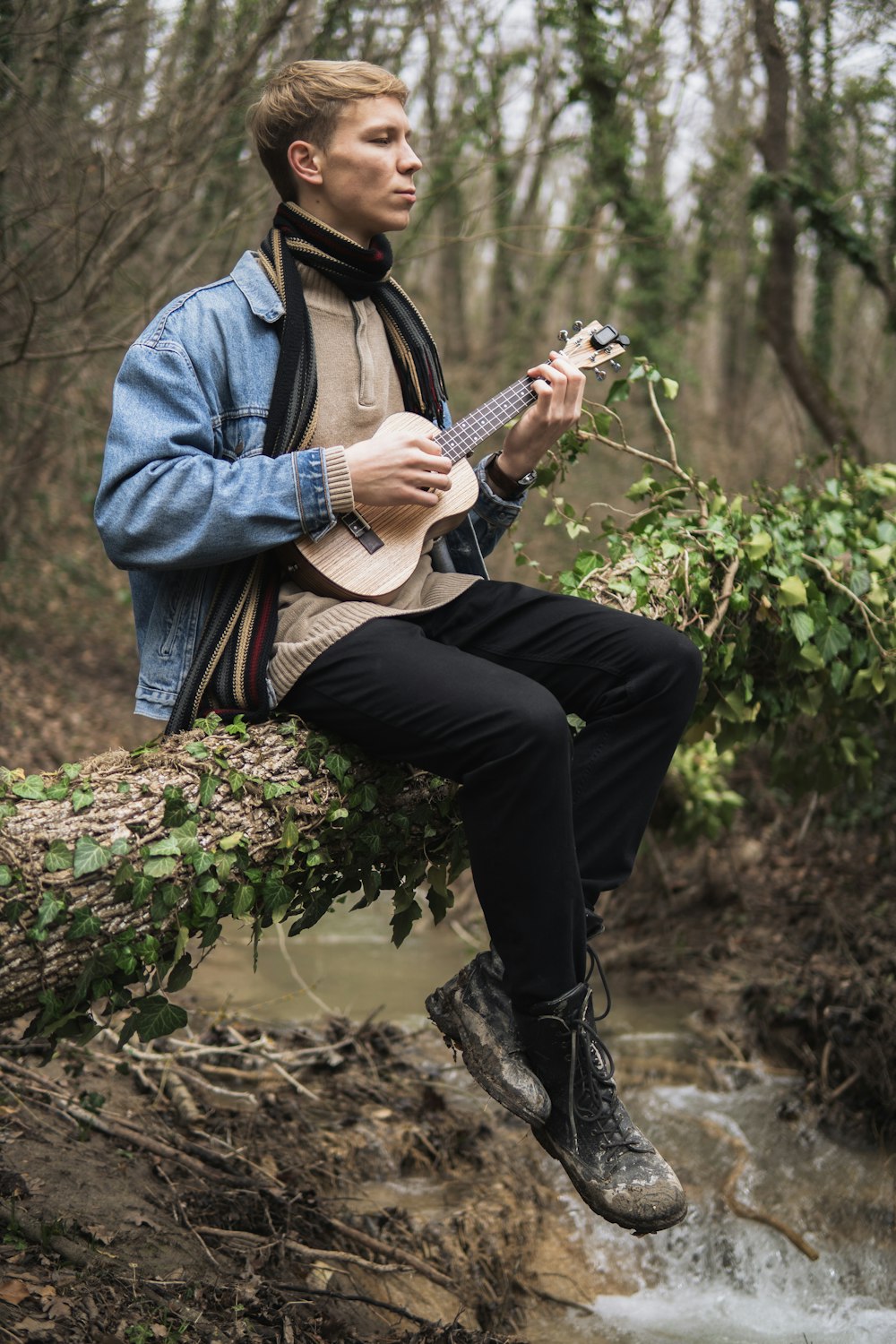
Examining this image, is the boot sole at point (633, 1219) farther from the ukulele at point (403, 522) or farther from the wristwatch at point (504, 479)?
the wristwatch at point (504, 479)

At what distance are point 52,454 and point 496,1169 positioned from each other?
5576 millimetres

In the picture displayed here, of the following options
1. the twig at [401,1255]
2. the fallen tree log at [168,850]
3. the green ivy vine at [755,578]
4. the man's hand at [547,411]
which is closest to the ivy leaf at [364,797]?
the fallen tree log at [168,850]

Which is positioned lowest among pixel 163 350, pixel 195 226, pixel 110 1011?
pixel 110 1011

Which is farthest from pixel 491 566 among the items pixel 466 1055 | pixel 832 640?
pixel 466 1055

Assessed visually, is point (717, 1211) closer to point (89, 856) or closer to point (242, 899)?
point (242, 899)

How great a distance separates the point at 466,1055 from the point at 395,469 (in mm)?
1311

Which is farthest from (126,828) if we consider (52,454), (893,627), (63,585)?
(63,585)

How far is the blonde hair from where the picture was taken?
2820mm

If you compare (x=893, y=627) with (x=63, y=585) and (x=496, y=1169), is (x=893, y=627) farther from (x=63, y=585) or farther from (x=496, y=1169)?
(x=63, y=585)

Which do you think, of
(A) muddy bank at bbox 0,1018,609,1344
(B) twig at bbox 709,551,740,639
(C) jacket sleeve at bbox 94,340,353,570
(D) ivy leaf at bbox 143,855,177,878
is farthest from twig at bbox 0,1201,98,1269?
(B) twig at bbox 709,551,740,639

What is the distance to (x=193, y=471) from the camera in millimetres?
2508

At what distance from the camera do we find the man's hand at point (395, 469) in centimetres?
262

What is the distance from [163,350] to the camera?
8.50 feet

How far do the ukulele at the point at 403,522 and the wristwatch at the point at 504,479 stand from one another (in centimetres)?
20
